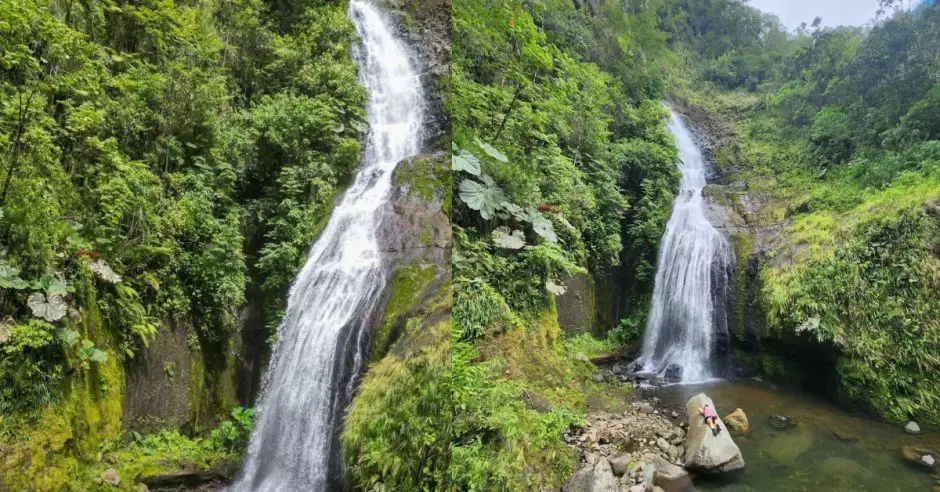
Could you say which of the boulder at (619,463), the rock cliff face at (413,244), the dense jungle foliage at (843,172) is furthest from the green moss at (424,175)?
the dense jungle foliage at (843,172)

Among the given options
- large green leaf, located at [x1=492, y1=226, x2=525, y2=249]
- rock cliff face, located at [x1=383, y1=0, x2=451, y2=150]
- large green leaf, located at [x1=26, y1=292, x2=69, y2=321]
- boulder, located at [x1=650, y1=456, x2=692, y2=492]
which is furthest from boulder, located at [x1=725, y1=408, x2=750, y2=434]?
rock cliff face, located at [x1=383, y1=0, x2=451, y2=150]

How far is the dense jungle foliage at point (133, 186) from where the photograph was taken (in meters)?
2.90

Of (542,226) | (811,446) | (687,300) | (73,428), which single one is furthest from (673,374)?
(73,428)

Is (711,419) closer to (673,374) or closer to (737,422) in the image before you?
(737,422)

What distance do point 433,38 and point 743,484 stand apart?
755cm

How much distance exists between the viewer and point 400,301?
2691mm

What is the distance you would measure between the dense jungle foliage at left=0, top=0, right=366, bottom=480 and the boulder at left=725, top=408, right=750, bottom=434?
4223 mm

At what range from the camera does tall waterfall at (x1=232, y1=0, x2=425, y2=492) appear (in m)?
2.77

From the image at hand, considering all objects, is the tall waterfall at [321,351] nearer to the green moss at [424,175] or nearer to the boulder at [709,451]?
the green moss at [424,175]

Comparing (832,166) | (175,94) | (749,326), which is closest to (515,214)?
(175,94)

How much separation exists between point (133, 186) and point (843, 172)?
10.8m

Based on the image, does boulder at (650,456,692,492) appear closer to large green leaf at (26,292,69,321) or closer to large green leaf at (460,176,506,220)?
large green leaf at (460,176,506,220)

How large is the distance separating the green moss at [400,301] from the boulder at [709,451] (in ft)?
8.30

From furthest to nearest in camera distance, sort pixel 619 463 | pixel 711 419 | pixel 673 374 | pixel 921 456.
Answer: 1. pixel 673 374
2. pixel 921 456
3. pixel 711 419
4. pixel 619 463
